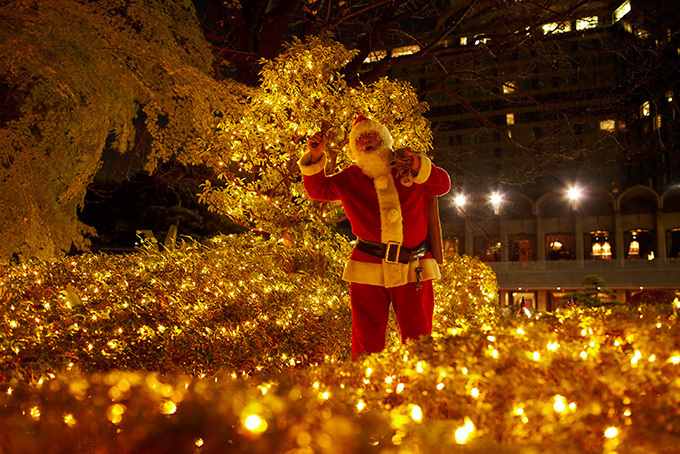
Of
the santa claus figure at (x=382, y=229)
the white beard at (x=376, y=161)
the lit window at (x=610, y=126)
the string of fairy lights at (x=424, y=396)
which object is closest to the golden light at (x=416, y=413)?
the string of fairy lights at (x=424, y=396)

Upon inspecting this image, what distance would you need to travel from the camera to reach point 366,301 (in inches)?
136

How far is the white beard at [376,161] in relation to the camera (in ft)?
11.8

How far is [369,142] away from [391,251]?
76 cm

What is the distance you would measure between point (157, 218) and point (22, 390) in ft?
45.7

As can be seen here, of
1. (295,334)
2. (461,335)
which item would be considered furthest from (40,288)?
(461,335)

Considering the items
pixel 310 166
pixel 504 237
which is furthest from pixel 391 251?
pixel 504 237

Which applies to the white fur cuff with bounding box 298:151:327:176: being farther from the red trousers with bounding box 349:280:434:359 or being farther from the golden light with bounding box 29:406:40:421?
the golden light with bounding box 29:406:40:421

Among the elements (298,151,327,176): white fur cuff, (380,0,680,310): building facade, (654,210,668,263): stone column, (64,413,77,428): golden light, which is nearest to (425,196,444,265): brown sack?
(298,151,327,176): white fur cuff

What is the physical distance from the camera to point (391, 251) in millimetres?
3455

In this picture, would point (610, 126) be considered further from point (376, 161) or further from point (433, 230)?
point (376, 161)

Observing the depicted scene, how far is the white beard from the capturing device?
11.8 ft

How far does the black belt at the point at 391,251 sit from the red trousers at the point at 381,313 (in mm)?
177

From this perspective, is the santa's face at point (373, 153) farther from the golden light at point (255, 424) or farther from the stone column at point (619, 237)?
the stone column at point (619, 237)

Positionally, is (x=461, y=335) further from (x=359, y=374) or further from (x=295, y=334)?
(x=295, y=334)
